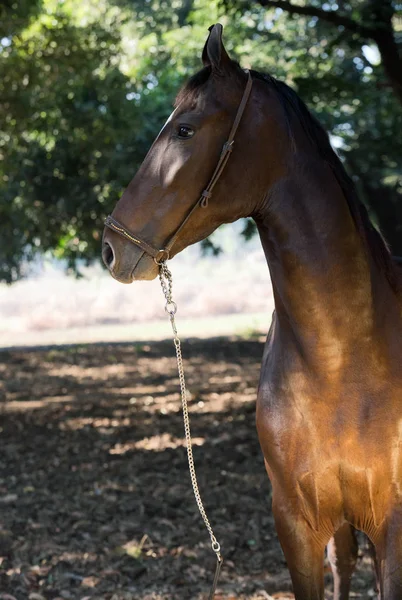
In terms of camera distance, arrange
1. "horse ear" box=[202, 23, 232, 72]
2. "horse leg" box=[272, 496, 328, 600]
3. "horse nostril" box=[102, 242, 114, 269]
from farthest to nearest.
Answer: "horse leg" box=[272, 496, 328, 600] < "horse nostril" box=[102, 242, 114, 269] < "horse ear" box=[202, 23, 232, 72]

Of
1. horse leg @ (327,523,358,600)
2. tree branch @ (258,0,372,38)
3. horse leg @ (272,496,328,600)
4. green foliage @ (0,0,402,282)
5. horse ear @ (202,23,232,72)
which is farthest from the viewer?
green foliage @ (0,0,402,282)

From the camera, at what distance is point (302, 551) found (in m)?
2.91

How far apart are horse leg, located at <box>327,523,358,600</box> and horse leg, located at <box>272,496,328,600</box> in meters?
0.95

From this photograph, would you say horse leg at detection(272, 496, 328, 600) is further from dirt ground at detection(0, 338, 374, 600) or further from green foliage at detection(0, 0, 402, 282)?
green foliage at detection(0, 0, 402, 282)

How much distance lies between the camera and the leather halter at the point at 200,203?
2.59 m

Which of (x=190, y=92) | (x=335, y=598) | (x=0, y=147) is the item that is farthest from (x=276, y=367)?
(x=0, y=147)

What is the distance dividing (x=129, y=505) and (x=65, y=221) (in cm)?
773

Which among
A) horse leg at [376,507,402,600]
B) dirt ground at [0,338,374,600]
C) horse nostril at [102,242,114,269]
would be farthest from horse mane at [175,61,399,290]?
dirt ground at [0,338,374,600]

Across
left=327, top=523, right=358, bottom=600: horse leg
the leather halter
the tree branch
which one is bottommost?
left=327, top=523, right=358, bottom=600: horse leg

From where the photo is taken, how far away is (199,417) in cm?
951

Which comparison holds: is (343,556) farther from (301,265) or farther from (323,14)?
(323,14)

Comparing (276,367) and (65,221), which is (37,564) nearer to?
(276,367)

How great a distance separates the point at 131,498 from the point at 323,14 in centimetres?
446

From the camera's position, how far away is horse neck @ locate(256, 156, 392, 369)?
2.68m
